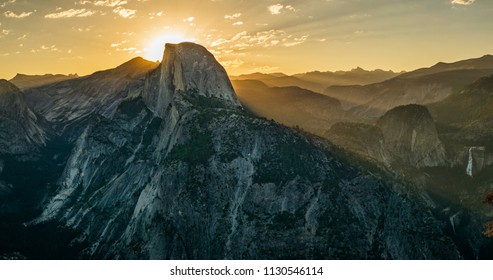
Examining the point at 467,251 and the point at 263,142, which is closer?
the point at 263,142

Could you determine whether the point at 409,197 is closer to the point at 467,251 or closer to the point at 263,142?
the point at 467,251

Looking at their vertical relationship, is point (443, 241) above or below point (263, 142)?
below

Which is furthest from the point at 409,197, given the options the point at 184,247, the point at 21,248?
the point at 21,248

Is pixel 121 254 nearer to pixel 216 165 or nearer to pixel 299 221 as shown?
pixel 216 165

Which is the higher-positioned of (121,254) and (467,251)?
(121,254)

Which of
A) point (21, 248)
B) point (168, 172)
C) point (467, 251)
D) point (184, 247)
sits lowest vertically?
point (467, 251)

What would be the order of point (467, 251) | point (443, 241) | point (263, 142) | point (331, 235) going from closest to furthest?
point (331, 235) → point (443, 241) → point (263, 142) → point (467, 251)
